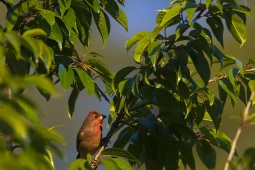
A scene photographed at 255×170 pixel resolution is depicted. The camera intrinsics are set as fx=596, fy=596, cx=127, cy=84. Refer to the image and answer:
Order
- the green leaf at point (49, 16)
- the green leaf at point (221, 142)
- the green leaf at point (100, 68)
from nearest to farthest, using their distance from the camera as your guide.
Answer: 1. the green leaf at point (49, 16)
2. the green leaf at point (100, 68)
3. the green leaf at point (221, 142)

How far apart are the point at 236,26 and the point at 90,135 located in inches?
121

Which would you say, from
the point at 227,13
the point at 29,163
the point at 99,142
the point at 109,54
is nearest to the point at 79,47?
the point at 109,54

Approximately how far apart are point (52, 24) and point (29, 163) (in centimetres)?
206

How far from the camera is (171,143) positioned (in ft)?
12.4

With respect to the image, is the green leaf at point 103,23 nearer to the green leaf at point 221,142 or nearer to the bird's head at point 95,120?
the green leaf at point 221,142

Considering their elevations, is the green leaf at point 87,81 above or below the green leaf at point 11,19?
below

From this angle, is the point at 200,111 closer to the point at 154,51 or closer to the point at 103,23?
the point at 154,51

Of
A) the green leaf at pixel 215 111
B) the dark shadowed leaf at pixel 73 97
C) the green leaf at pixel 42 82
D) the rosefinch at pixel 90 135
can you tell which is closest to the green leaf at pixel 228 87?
the green leaf at pixel 215 111

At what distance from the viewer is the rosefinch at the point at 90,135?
6137mm

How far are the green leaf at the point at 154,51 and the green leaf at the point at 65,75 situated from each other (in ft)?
1.74

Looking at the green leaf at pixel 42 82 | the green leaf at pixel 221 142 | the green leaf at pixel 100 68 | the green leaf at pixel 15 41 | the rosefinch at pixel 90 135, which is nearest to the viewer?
the green leaf at pixel 42 82

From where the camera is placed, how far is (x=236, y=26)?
11.5 ft

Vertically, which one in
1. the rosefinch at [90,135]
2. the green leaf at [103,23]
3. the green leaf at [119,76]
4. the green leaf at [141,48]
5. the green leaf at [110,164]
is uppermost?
the green leaf at [103,23]

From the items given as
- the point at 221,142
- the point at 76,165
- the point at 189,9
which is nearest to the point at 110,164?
the point at 76,165
